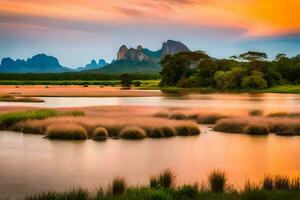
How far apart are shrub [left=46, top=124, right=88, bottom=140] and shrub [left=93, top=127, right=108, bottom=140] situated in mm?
999

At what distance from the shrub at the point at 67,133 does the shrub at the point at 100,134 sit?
39.3 inches

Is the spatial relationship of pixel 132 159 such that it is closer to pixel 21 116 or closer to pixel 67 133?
pixel 67 133

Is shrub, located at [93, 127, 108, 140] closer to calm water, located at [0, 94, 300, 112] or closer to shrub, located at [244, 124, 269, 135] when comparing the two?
shrub, located at [244, 124, 269, 135]

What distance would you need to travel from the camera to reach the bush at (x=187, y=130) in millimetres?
41188

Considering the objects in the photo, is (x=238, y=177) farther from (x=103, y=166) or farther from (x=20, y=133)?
(x=20, y=133)

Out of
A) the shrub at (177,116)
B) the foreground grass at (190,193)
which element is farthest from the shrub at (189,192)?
the shrub at (177,116)

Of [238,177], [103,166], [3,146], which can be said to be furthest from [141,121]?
[238,177]

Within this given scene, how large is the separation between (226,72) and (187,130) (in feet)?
322

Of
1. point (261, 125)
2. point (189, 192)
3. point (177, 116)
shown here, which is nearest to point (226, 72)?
point (177, 116)

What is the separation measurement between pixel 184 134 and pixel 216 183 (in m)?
23.0

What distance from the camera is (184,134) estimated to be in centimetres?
4112

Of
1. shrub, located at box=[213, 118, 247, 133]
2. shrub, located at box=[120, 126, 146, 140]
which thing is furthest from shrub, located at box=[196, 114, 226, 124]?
shrub, located at box=[120, 126, 146, 140]

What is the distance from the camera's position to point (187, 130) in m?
41.5

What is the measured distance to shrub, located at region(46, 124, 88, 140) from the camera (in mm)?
36812
